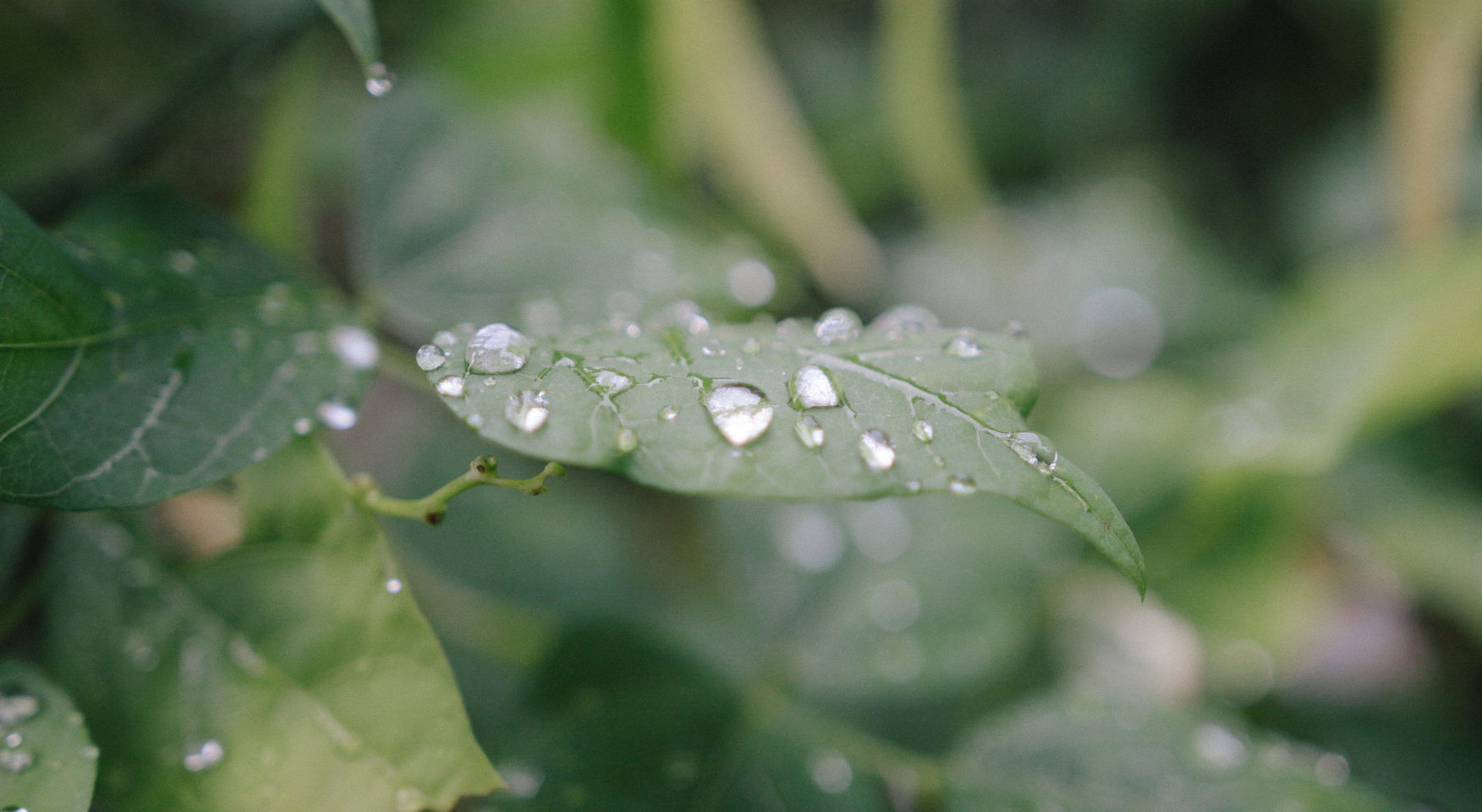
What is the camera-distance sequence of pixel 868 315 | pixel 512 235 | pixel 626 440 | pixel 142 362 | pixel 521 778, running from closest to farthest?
pixel 626 440, pixel 142 362, pixel 521 778, pixel 512 235, pixel 868 315

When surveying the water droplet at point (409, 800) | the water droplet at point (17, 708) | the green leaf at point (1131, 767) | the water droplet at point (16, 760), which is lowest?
the green leaf at point (1131, 767)

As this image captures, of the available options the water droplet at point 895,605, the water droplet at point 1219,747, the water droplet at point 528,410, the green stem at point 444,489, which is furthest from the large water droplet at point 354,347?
the water droplet at point 1219,747

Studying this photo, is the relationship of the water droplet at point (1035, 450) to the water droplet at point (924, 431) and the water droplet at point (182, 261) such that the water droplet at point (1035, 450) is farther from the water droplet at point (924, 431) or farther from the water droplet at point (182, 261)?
the water droplet at point (182, 261)

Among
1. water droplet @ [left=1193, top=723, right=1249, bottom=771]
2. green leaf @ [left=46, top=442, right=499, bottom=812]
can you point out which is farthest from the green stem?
water droplet @ [left=1193, top=723, right=1249, bottom=771]

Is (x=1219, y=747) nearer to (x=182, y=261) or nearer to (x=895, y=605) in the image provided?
(x=895, y=605)

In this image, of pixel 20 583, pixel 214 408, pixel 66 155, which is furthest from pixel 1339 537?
pixel 66 155

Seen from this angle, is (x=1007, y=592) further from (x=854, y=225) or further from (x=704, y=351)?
(x=854, y=225)

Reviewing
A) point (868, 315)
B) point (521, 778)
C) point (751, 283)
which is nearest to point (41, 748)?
point (521, 778)
